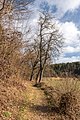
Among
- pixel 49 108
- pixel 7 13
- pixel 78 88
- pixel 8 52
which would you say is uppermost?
pixel 7 13

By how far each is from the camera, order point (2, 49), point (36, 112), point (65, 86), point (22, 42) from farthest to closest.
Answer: point (22, 42) < point (2, 49) < point (65, 86) < point (36, 112)

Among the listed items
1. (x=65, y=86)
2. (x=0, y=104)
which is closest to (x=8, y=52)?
(x=65, y=86)

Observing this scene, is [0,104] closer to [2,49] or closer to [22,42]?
[2,49]

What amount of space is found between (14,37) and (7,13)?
341 centimetres

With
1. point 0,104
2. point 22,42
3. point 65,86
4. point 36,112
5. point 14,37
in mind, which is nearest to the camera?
point 0,104

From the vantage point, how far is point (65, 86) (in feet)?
51.9

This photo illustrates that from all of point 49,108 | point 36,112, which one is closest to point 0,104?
point 36,112

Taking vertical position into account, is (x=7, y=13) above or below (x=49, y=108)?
above

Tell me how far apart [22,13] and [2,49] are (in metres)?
2.87

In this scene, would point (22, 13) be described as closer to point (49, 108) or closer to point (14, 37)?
point (14, 37)

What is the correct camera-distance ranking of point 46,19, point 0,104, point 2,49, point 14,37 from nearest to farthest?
point 0,104
point 2,49
point 14,37
point 46,19

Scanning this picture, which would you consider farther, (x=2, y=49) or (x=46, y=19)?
(x=46, y=19)

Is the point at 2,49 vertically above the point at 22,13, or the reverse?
the point at 22,13

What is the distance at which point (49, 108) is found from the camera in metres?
15.8
